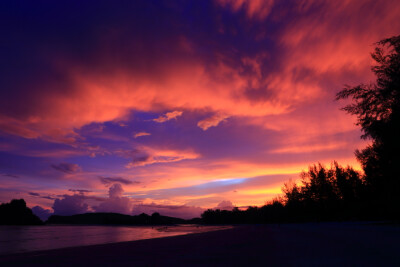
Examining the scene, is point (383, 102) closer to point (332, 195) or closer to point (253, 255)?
point (253, 255)

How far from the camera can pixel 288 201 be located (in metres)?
101

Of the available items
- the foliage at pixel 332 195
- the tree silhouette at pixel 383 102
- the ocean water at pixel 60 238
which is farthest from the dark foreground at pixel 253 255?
the foliage at pixel 332 195

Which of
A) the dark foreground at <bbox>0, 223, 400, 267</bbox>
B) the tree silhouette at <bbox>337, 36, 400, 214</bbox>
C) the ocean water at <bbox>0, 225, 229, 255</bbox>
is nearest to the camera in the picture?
the dark foreground at <bbox>0, 223, 400, 267</bbox>

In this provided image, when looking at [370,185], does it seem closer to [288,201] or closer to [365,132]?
[365,132]

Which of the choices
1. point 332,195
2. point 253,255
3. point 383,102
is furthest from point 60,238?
point 332,195

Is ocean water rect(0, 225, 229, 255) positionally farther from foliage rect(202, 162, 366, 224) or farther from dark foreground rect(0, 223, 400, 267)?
foliage rect(202, 162, 366, 224)

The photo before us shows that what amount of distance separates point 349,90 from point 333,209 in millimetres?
60726

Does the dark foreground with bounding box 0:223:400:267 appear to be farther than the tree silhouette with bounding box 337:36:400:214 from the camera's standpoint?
No

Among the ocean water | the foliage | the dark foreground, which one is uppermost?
the foliage

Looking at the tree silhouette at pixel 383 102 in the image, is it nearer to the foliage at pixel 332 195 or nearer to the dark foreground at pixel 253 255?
the dark foreground at pixel 253 255

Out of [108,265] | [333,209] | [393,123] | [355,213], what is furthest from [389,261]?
[333,209]

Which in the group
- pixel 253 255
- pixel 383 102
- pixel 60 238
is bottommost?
pixel 60 238

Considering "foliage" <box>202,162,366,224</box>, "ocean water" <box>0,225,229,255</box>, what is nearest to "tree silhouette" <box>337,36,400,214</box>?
"ocean water" <box>0,225,229,255</box>

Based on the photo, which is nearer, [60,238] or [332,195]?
[60,238]
